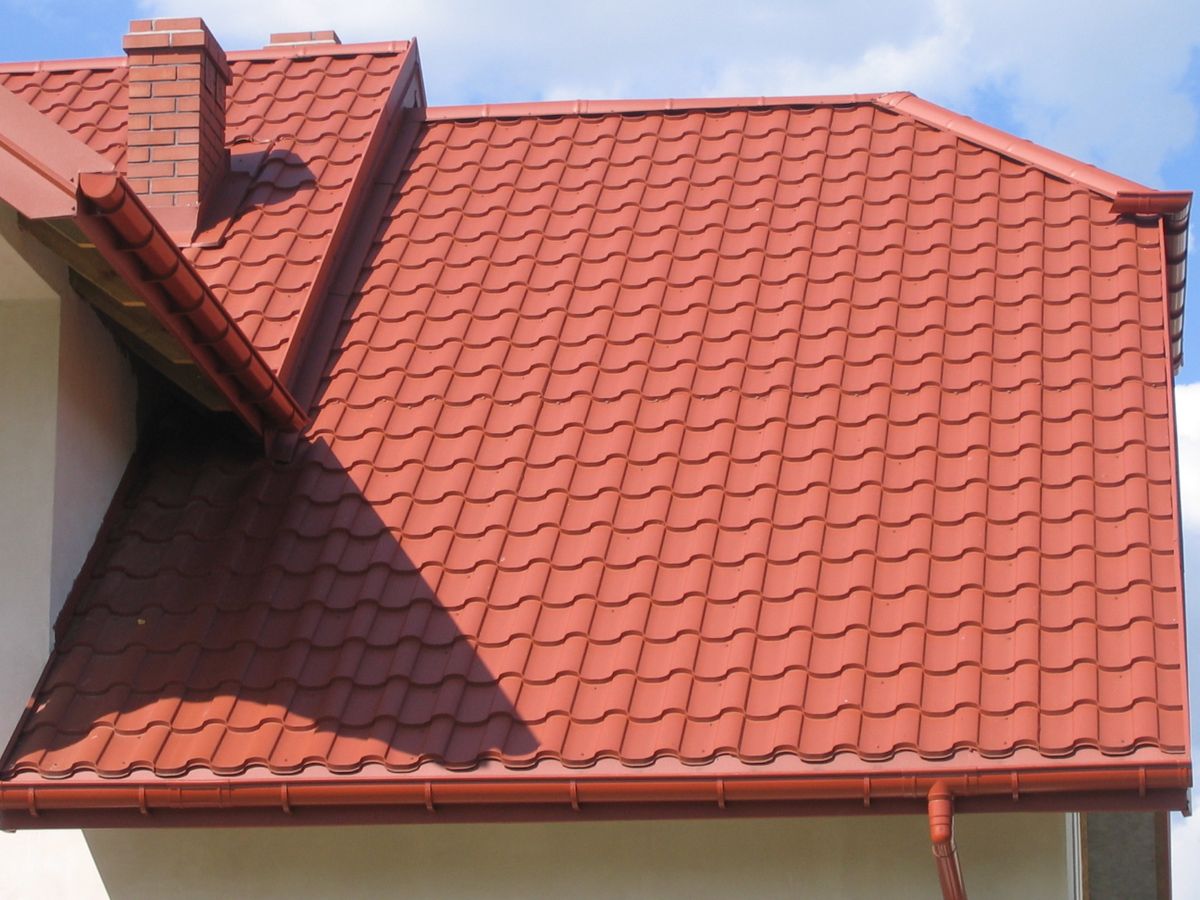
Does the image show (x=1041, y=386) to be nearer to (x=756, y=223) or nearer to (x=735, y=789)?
(x=756, y=223)

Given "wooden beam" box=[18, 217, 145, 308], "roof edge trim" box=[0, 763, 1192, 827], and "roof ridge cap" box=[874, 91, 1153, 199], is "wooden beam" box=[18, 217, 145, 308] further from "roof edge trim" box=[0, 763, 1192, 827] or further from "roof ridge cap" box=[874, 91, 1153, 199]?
"roof ridge cap" box=[874, 91, 1153, 199]

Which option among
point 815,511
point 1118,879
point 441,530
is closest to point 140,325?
point 441,530

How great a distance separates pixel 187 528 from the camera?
7.00 meters

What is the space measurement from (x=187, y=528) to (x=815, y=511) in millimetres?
2475

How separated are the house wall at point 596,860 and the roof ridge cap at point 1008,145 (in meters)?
3.57

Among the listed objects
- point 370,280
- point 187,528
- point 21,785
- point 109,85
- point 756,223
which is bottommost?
point 21,785

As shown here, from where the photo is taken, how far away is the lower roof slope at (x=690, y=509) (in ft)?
19.1

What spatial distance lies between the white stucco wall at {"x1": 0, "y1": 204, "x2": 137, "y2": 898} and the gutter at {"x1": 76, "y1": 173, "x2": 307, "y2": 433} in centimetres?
53

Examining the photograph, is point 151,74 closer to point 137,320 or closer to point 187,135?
point 187,135

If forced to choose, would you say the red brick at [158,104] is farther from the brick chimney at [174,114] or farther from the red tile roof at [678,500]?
the red tile roof at [678,500]

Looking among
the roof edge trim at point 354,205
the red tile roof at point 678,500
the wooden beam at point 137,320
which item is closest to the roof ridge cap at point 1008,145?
the red tile roof at point 678,500

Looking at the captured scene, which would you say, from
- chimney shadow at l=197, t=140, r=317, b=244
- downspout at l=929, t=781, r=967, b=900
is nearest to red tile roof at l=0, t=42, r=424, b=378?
chimney shadow at l=197, t=140, r=317, b=244

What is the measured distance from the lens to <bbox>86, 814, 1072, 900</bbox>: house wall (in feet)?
19.0

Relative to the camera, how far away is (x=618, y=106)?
9562 millimetres
